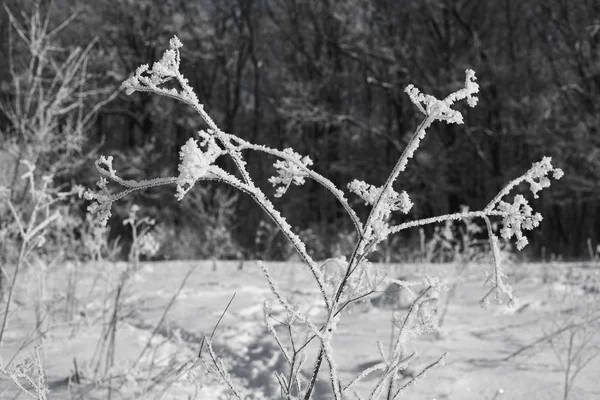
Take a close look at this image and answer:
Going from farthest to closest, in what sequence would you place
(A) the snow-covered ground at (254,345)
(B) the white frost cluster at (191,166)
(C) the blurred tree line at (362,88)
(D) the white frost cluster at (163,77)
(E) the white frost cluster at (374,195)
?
1. (C) the blurred tree line at (362,88)
2. (A) the snow-covered ground at (254,345)
3. (E) the white frost cluster at (374,195)
4. (D) the white frost cluster at (163,77)
5. (B) the white frost cluster at (191,166)

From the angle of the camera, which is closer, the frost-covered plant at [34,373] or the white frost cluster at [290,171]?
the white frost cluster at [290,171]

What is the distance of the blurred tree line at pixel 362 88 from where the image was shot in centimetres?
1149

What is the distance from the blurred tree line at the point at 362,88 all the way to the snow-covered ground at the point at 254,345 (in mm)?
6234

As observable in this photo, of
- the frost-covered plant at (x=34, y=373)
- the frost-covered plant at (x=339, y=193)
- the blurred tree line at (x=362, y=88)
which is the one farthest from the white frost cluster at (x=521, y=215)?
the blurred tree line at (x=362, y=88)

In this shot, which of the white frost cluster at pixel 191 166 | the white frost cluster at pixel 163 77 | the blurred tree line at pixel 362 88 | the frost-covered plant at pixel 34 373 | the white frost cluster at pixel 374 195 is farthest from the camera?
the blurred tree line at pixel 362 88

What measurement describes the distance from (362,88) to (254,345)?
15714 mm

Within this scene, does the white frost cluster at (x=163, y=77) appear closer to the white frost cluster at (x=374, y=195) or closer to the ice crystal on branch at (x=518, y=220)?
the white frost cluster at (x=374, y=195)

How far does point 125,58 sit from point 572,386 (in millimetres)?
14907

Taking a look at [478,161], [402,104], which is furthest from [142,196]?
[478,161]

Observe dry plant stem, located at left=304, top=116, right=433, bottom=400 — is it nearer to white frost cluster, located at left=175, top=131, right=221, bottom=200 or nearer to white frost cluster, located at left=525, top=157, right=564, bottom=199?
white frost cluster, located at left=525, top=157, right=564, bottom=199

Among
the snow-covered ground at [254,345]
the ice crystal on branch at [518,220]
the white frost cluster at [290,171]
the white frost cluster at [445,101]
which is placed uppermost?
the white frost cluster at [445,101]

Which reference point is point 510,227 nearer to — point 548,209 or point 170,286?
point 170,286

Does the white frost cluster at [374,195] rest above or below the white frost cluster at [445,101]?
below

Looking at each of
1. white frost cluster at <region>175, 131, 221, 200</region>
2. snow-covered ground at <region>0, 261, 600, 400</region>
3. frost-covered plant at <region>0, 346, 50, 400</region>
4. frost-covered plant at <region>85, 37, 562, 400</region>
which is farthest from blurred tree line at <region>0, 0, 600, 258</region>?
white frost cluster at <region>175, 131, 221, 200</region>
